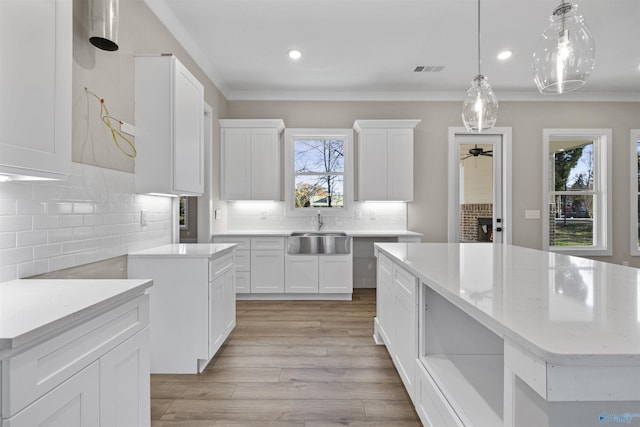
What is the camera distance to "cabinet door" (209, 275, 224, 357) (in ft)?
7.58

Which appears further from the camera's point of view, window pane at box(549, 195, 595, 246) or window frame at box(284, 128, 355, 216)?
window pane at box(549, 195, 595, 246)

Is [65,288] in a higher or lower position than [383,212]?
lower

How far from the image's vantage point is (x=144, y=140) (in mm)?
2373

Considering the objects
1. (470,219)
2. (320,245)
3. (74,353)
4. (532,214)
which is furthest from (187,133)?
(532,214)

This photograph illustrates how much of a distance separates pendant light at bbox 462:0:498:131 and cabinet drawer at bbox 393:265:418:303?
1.28m

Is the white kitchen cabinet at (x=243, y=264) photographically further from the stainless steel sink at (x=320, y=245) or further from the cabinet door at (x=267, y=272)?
the stainless steel sink at (x=320, y=245)

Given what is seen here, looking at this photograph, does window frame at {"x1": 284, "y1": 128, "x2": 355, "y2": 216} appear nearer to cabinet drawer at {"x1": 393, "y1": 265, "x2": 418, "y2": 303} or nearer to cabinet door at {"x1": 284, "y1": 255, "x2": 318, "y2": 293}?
cabinet door at {"x1": 284, "y1": 255, "x2": 318, "y2": 293}

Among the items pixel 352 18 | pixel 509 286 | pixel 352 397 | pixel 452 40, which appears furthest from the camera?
pixel 452 40

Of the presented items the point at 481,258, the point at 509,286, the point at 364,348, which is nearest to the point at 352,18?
the point at 481,258

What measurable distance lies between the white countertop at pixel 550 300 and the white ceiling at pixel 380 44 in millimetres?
2339

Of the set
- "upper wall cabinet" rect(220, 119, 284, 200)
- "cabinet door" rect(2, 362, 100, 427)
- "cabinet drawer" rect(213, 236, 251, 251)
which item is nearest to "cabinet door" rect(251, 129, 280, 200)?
"upper wall cabinet" rect(220, 119, 284, 200)

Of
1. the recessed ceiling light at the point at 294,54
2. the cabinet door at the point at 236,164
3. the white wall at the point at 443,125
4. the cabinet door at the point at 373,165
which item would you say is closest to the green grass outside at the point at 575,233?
the white wall at the point at 443,125

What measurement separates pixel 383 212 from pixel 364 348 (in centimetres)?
246

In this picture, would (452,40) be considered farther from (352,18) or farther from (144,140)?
(144,140)
